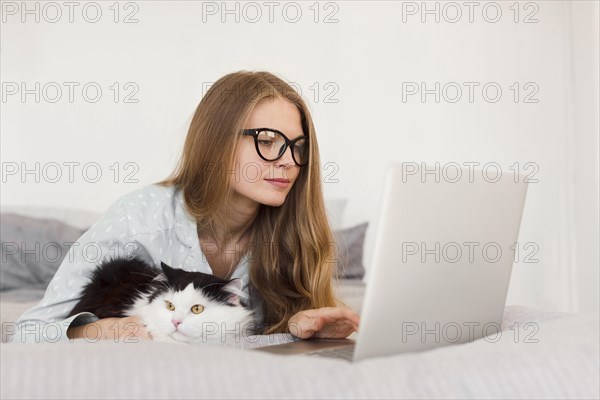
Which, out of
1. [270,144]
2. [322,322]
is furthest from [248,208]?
[322,322]

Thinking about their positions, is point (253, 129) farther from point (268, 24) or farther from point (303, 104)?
point (268, 24)

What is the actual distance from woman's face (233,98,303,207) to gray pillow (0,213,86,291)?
1.39 meters

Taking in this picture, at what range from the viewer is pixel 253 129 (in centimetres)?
164

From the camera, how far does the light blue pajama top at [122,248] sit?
1.37m

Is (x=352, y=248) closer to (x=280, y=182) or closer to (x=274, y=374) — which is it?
(x=280, y=182)

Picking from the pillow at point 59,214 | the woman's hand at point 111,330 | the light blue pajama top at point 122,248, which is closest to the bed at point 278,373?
the woman's hand at point 111,330

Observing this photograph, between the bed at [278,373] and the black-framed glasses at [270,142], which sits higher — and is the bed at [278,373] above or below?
below

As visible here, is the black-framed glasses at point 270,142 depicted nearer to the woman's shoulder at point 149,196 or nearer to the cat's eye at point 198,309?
the woman's shoulder at point 149,196

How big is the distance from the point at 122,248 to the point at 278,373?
96 centimetres

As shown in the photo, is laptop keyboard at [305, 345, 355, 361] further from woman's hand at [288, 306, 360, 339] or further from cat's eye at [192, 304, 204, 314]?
cat's eye at [192, 304, 204, 314]

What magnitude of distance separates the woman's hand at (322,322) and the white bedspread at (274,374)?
574 mm

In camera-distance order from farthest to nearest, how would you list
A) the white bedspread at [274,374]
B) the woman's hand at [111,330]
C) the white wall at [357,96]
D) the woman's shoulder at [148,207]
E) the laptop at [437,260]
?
the white wall at [357,96]
the woman's shoulder at [148,207]
the woman's hand at [111,330]
the laptop at [437,260]
the white bedspread at [274,374]

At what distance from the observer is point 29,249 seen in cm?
275

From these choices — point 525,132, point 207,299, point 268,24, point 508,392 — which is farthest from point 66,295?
point 525,132
